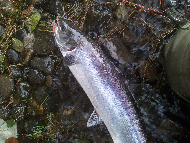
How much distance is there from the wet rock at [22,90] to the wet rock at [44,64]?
15.8 inches

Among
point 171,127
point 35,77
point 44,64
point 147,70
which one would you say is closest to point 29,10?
point 44,64

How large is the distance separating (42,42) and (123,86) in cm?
163

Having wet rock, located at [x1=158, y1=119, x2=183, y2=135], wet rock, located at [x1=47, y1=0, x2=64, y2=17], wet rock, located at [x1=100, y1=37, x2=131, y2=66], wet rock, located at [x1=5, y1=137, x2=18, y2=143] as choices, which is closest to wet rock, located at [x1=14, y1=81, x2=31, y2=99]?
wet rock, located at [x1=5, y1=137, x2=18, y2=143]

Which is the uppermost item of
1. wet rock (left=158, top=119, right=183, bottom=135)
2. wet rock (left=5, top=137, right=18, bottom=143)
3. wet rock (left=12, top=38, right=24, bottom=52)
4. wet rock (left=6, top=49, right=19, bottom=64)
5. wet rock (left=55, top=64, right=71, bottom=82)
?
wet rock (left=12, top=38, right=24, bottom=52)

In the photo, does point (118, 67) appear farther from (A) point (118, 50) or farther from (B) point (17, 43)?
(B) point (17, 43)

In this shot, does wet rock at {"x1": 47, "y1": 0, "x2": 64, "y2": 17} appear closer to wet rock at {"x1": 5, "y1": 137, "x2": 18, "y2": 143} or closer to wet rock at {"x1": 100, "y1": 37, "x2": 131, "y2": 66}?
wet rock at {"x1": 100, "y1": 37, "x2": 131, "y2": 66}

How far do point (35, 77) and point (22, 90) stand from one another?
0.36 meters

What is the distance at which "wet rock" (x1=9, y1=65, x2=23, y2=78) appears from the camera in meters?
2.70

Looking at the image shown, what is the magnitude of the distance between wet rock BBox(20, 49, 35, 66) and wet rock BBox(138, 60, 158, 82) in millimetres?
2012

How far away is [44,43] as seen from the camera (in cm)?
262

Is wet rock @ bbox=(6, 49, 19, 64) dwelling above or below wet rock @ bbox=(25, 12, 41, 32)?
below

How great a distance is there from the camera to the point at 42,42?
8.59 ft

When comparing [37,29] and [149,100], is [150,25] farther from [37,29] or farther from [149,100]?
[37,29]

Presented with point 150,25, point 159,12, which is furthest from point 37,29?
point 159,12
